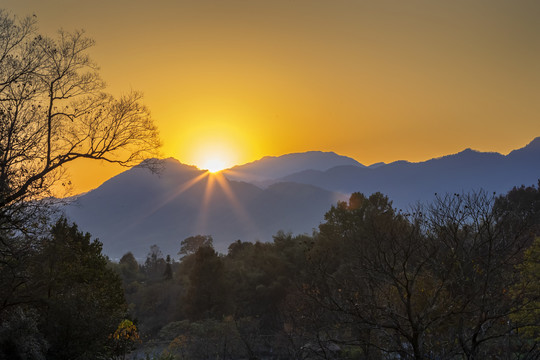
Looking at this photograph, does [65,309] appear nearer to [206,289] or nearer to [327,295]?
[327,295]

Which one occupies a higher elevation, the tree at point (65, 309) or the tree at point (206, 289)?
the tree at point (65, 309)

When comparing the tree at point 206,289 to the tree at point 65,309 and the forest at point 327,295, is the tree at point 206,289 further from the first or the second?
the tree at point 65,309

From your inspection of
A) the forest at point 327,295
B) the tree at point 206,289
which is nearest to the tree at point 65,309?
the forest at point 327,295

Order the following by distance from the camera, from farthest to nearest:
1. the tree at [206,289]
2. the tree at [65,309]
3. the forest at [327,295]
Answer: the tree at [206,289] < the tree at [65,309] < the forest at [327,295]

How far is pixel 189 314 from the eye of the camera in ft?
142

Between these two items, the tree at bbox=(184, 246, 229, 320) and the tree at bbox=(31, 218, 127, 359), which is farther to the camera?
the tree at bbox=(184, 246, 229, 320)

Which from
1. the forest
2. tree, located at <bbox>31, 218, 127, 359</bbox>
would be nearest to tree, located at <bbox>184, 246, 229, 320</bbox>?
the forest

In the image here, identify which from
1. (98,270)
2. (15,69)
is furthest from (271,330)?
(15,69)

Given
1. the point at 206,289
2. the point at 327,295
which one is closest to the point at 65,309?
the point at 327,295

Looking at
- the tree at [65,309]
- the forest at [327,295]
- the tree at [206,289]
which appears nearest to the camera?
the forest at [327,295]

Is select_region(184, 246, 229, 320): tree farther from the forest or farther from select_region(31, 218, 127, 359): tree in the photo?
select_region(31, 218, 127, 359): tree

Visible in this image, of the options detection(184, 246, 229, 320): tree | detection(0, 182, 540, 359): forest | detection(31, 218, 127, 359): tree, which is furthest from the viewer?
detection(184, 246, 229, 320): tree

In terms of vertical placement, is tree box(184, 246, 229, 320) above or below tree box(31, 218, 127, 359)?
below

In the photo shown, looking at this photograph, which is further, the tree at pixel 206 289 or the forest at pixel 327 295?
the tree at pixel 206 289
